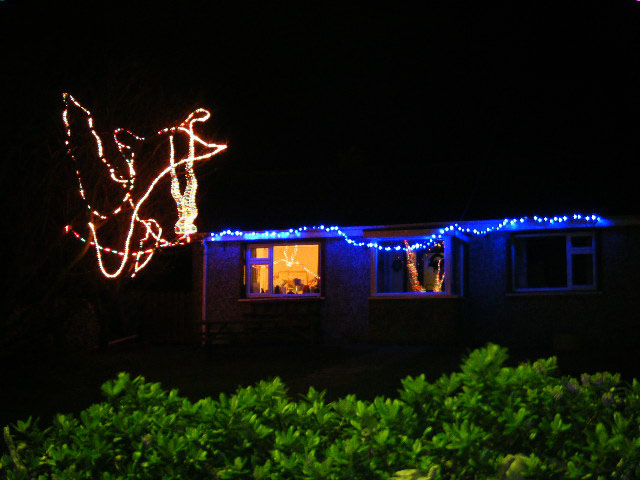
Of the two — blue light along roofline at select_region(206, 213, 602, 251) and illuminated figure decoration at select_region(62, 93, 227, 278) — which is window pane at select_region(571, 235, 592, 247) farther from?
illuminated figure decoration at select_region(62, 93, 227, 278)

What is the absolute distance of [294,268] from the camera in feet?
61.9

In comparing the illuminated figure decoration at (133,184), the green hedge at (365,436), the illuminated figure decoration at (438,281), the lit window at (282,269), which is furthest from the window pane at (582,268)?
the green hedge at (365,436)

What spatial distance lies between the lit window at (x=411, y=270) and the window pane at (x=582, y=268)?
2462mm

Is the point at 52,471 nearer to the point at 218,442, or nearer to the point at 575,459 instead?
the point at 218,442

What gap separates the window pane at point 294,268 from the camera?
61.0ft

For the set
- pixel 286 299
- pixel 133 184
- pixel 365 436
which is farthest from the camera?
pixel 286 299

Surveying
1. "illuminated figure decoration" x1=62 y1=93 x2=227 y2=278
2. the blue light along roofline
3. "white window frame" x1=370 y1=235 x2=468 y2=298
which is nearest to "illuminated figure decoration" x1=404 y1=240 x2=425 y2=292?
the blue light along roofline

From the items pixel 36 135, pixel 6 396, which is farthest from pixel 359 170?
pixel 6 396

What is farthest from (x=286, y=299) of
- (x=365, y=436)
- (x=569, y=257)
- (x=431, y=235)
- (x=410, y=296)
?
(x=365, y=436)

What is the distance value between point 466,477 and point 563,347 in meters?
13.5

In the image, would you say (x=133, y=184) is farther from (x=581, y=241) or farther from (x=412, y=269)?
(x=581, y=241)

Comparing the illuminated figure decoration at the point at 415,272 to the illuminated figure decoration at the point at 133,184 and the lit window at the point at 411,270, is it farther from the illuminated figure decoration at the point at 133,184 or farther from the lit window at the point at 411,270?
the illuminated figure decoration at the point at 133,184

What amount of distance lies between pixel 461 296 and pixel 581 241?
297 centimetres

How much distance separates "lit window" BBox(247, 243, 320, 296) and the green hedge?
48.9ft
